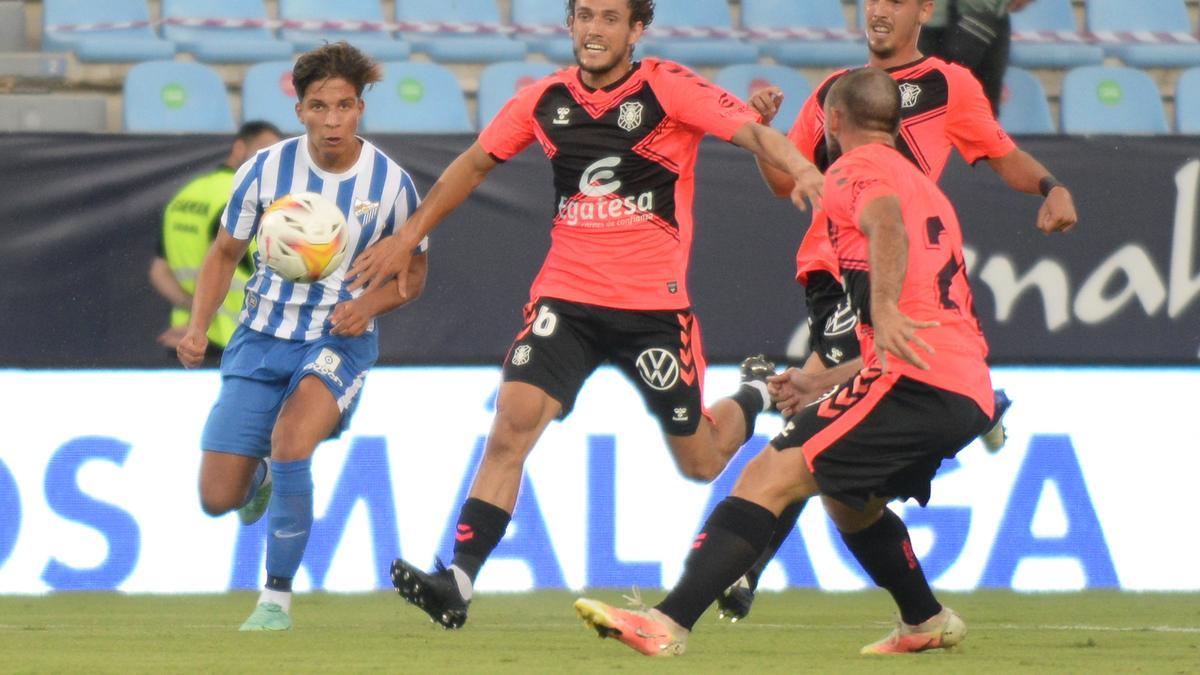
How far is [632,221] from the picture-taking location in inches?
259

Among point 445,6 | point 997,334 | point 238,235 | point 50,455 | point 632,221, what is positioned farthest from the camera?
point 445,6

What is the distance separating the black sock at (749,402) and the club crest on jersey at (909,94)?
4.45 feet

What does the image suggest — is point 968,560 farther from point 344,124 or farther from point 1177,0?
point 1177,0

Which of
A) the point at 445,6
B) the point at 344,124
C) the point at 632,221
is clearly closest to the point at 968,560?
the point at 632,221

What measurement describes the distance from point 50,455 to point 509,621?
247 centimetres

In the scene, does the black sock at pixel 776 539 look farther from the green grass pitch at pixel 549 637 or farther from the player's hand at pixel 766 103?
the player's hand at pixel 766 103

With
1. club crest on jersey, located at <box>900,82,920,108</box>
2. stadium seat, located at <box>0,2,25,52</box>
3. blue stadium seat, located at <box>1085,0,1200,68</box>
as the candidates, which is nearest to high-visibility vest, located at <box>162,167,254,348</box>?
club crest on jersey, located at <box>900,82,920,108</box>

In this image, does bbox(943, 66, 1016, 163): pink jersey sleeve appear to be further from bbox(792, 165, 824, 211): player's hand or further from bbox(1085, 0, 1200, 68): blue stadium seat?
bbox(1085, 0, 1200, 68): blue stadium seat

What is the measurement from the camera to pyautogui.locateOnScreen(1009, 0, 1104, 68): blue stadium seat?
12789mm

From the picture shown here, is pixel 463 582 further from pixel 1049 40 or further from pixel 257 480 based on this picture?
pixel 1049 40

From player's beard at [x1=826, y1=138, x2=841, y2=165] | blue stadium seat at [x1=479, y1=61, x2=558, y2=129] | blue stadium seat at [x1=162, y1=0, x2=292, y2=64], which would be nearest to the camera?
player's beard at [x1=826, y1=138, x2=841, y2=165]

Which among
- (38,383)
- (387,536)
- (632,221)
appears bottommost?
(387,536)

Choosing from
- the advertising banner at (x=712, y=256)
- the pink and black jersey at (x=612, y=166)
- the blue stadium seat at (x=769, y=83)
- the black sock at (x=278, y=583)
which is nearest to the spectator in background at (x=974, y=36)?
the advertising banner at (x=712, y=256)

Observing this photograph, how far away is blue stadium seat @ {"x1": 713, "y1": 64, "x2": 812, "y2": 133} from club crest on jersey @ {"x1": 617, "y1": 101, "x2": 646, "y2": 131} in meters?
5.14
